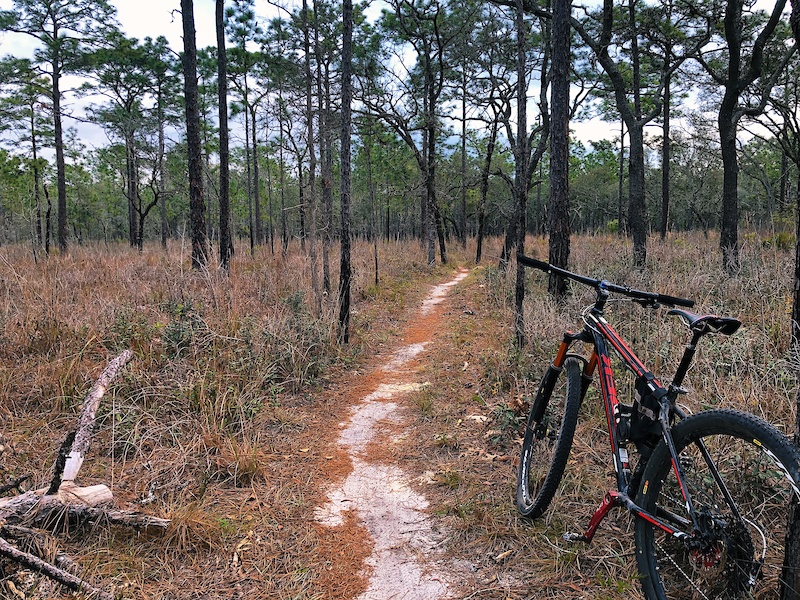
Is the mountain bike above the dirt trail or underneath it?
above

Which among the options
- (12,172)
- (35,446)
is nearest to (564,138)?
(35,446)

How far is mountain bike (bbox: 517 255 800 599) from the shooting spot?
152 cm

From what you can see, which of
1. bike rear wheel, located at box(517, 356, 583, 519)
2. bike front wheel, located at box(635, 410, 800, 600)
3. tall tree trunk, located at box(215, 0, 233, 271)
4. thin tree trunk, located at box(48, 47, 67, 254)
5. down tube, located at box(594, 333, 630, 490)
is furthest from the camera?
thin tree trunk, located at box(48, 47, 67, 254)

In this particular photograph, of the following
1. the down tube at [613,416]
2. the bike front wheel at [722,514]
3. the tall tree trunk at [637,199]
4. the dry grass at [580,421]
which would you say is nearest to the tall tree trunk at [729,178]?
the tall tree trunk at [637,199]

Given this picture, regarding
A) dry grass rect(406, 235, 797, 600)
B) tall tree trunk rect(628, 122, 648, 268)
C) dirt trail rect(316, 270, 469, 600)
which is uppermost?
tall tree trunk rect(628, 122, 648, 268)

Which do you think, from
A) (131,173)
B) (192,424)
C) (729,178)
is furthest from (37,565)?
(131,173)

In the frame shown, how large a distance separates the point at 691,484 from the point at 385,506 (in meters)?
1.81

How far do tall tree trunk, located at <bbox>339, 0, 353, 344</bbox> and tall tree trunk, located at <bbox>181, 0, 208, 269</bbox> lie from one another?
4278 millimetres

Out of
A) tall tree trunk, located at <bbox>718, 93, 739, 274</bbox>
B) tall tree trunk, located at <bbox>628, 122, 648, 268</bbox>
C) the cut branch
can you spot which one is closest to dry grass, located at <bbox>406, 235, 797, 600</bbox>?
the cut branch

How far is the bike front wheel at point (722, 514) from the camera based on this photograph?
4.89 ft

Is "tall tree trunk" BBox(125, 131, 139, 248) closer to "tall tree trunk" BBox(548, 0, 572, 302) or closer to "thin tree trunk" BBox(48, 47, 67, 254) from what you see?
"thin tree trunk" BBox(48, 47, 67, 254)

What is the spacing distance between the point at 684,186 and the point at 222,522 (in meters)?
39.1

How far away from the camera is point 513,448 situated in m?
3.44

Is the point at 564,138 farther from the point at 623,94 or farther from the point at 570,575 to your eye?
the point at 570,575
